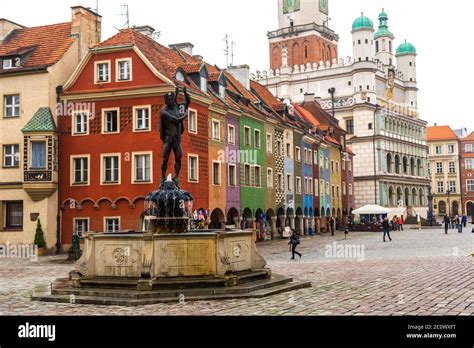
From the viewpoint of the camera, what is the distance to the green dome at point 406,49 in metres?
93.4

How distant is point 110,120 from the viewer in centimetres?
3394

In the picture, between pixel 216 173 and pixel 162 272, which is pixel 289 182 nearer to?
pixel 216 173

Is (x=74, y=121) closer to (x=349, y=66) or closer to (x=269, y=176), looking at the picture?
(x=269, y=176)

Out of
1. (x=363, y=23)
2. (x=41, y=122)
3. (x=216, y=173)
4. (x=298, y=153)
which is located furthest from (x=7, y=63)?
(x=363, y=23)

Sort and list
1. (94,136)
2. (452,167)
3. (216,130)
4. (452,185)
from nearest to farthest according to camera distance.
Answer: (94,136) → (216,130) → (452,185) → (452,167)

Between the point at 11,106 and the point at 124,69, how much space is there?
6.73 meters

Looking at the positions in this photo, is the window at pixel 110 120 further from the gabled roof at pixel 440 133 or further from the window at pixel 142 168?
the gabled roof at pixel 440 133

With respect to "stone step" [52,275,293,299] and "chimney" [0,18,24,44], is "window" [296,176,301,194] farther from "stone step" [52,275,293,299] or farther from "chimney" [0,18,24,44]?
"stone step" [52,275,293,299]

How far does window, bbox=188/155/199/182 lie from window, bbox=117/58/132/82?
5390 mm

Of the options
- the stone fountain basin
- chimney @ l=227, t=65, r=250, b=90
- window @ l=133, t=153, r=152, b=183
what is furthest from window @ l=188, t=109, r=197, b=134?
the stone fountain basin

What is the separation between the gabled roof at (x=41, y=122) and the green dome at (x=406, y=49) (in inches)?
2791

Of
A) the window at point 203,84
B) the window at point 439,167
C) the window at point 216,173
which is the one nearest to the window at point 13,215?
the window at point 216,173
